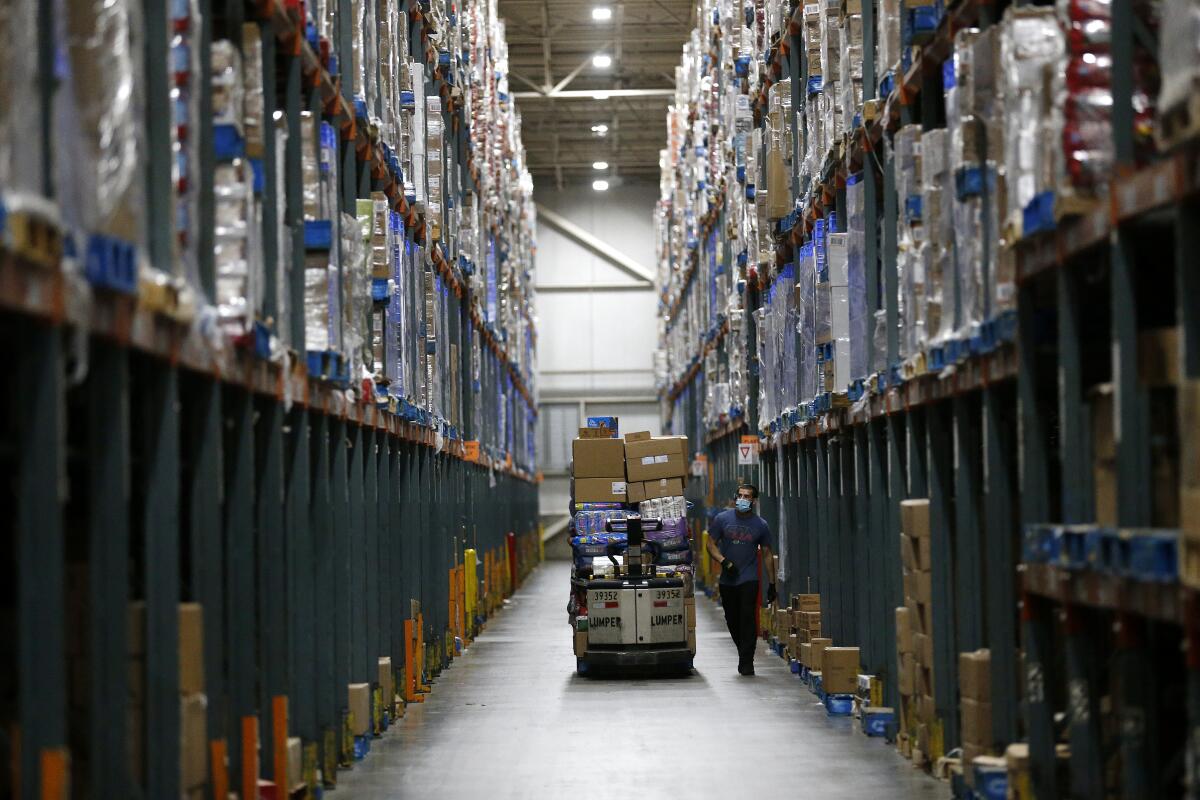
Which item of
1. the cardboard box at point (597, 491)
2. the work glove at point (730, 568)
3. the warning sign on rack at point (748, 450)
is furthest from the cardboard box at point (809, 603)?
the warning sign on rack at point (748, 450)

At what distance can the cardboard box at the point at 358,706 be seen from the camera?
9.99 m

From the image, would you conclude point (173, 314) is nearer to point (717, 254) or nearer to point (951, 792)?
point (951, 792)

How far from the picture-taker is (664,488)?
1623 centimetres

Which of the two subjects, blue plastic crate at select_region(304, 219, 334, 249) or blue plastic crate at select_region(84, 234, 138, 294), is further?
blue plastic crate at select_region(304, 219, 334, 249)

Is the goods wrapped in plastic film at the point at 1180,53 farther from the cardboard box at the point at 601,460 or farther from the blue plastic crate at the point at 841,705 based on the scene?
the cardboard box at the point at 601,460

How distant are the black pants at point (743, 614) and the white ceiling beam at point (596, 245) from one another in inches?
1056

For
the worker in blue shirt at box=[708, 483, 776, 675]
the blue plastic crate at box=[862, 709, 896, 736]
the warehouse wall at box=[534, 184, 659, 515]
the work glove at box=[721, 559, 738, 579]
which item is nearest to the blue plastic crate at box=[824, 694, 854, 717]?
the blue plastic crate at box=[862, 709, 896, 736]

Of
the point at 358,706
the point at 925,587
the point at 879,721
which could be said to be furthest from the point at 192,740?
the point at 879,721

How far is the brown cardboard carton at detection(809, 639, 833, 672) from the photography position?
12791 millimetres

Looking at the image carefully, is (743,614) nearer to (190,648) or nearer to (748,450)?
(748,450)

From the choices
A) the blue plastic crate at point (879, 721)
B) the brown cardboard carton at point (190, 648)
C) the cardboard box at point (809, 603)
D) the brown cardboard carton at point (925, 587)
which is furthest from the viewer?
the cardboard box at point (809, 603)

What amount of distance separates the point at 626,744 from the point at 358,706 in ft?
5.85

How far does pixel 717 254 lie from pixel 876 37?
38.1ft

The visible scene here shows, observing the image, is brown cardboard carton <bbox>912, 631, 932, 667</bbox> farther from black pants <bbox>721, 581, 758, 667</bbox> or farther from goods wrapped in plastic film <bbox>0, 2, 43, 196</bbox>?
goods wrapped in plastic film <bbox>0, 2, 43, 196</bbox>
